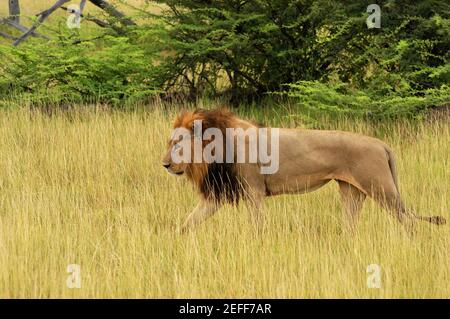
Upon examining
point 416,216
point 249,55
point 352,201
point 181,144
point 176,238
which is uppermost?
point 249,55

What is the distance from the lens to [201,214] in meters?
5.62

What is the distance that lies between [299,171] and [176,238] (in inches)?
37.3

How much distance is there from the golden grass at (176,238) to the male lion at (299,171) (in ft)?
0.41

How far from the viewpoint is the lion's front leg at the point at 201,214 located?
5.61 m

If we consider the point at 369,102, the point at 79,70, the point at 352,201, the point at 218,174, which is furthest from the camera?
the point at 79,70

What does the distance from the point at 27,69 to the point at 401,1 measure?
4.88 metres

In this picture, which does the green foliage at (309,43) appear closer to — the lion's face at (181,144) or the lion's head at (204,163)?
the lion's head at (204,163)

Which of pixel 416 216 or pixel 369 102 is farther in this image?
pixel 369 102

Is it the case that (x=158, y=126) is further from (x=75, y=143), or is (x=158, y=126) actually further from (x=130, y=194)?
(x=130, y=194)

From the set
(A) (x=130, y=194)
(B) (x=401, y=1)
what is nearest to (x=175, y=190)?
(A) (x=130, y=194)

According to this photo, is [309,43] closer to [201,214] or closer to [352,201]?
[352,201]

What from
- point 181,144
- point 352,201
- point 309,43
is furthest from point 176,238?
point 309,43

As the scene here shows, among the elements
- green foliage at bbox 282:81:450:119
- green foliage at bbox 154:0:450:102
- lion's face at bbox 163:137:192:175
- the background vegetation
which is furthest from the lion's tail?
the background vegetation

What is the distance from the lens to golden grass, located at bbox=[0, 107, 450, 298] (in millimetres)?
4438
